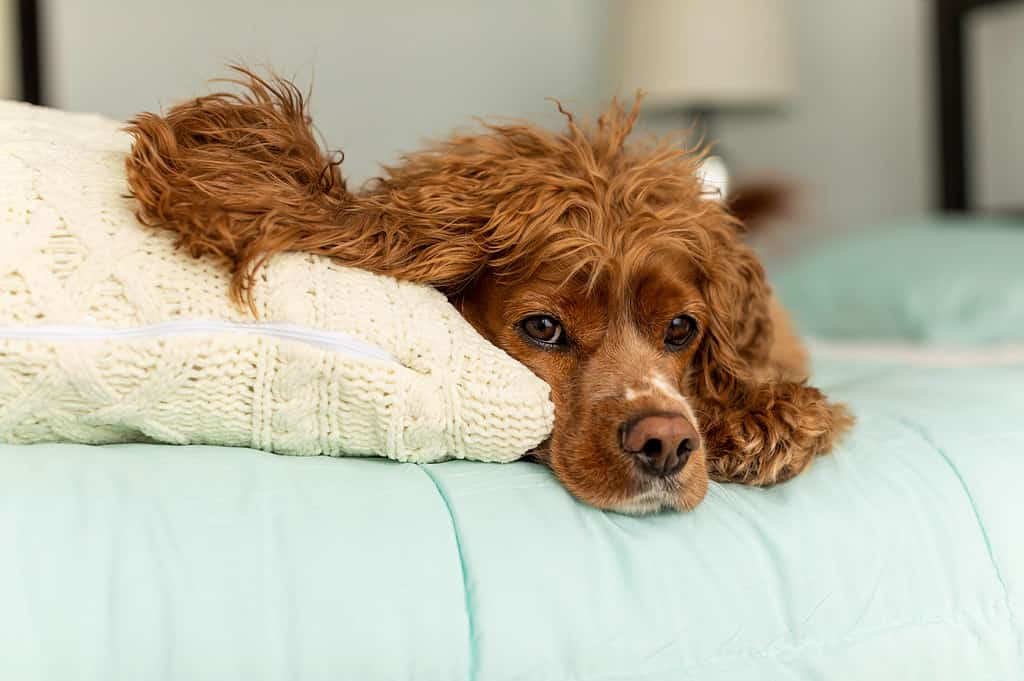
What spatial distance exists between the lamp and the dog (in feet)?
9.15

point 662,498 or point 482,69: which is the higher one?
point 482,69

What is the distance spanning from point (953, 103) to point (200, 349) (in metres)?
3.98

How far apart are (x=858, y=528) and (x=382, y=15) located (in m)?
3.93

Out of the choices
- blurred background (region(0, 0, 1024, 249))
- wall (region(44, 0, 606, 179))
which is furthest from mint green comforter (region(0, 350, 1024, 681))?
blurred background (region(0, 0, 1024, 249))

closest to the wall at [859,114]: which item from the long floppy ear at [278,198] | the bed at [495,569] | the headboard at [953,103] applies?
the headboard at [953,103]

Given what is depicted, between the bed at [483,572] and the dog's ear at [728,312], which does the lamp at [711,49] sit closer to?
the dog's ear at [728,312]

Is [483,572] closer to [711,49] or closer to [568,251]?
[568,251]

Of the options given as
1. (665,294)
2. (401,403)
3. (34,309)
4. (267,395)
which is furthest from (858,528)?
(34,309)

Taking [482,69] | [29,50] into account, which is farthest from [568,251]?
[482,69]

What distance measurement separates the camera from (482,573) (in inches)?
43.4

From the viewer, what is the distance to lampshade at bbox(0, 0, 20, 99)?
12.3 feet

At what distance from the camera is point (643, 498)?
130 cm

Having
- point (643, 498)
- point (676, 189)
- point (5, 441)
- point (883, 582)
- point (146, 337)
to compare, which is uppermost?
point (676, 189)

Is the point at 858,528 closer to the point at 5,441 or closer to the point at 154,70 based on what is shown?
the point at 5,441
